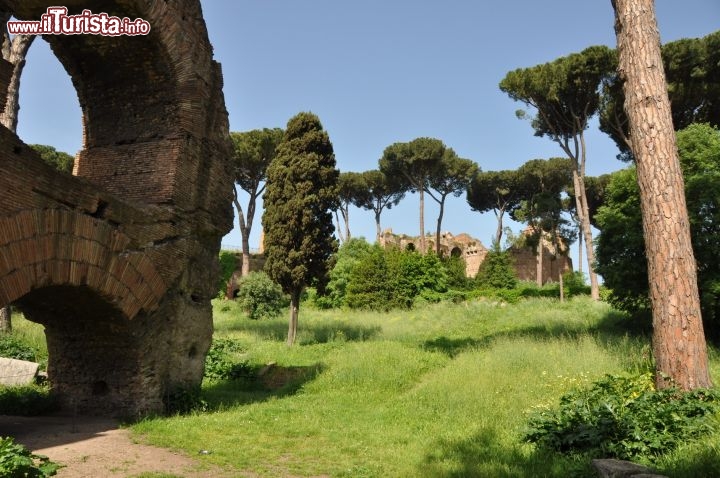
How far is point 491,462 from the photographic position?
534 cm

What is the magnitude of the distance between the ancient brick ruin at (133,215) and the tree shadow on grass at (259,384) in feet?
4.12

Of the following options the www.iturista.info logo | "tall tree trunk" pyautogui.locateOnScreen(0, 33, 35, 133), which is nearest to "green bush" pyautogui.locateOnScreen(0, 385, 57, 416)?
the www.iturista.info logo

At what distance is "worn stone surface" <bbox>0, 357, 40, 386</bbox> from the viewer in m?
9.75

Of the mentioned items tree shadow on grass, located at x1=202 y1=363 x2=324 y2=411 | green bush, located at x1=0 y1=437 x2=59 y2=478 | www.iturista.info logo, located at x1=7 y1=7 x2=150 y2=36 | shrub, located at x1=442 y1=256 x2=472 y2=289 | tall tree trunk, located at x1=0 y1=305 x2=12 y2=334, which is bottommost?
tree shadow on grass, located at x1=202 y1=363 x2=324 y2=411

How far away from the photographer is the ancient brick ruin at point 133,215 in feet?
20.8

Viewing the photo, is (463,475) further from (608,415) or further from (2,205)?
(2,205)

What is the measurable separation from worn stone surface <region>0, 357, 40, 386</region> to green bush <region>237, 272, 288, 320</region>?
14.7 m

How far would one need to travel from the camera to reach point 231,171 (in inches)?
383

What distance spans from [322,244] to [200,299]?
8842 millimetres

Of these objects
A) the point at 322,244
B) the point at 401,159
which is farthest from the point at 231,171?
the point at 401,159

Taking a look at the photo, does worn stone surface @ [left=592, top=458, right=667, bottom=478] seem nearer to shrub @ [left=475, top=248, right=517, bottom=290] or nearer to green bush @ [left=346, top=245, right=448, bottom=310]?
green bush @ [left=346, top=245, right=448, bottom=310]

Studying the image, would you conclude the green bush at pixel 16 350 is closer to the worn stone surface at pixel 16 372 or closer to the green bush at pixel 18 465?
the worn stone surface at pixel 16 372

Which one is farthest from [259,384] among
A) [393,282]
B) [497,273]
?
[497,273]

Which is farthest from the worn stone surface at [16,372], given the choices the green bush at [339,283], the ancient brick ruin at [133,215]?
the green bush at [339,283]
